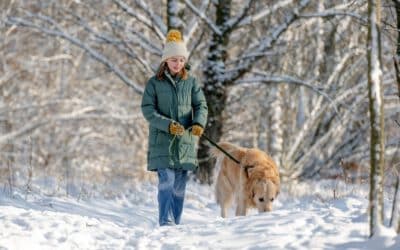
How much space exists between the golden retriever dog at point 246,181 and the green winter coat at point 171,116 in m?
0.94

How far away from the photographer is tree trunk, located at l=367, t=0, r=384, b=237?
4.62 metres

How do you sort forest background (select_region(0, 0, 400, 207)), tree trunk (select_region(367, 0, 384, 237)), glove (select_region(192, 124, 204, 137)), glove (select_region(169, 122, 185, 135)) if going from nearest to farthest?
tree trunk (select_region(367, 0, 384, 237)) < glove (select_region(169, 122, 185, 135)) < glove (select_region(192, 124, 204, 137)) < forest background (select_region(0, 0, 400, 207))

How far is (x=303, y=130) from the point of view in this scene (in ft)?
44.6

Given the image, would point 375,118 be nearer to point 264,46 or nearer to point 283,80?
point 283,80

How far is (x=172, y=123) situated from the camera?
21.6ft

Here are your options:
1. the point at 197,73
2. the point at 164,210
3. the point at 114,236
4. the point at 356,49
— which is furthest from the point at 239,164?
the point at 197,73

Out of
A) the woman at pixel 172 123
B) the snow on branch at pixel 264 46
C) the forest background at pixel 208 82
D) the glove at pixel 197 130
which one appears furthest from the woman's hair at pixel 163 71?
the snow on branch at pixel 264 46

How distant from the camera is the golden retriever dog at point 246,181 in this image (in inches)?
294

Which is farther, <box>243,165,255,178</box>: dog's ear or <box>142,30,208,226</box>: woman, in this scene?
<box>243,165,255,178</box>: dog's ear

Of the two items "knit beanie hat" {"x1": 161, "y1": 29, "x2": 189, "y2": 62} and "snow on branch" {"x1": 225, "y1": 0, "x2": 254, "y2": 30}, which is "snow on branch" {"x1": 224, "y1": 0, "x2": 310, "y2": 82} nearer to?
"snow on branch" {"x1": 225, "y1": 0, "x2": 254, "y2": 30}

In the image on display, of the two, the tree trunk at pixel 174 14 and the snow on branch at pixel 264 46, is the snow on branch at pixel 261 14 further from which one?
the tree trunk at pixel 174 14

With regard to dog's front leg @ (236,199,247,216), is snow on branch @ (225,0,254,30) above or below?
above

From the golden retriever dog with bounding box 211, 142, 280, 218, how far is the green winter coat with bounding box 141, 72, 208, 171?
938 millimetres

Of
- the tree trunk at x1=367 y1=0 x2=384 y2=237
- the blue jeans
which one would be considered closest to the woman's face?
the blue jeans
